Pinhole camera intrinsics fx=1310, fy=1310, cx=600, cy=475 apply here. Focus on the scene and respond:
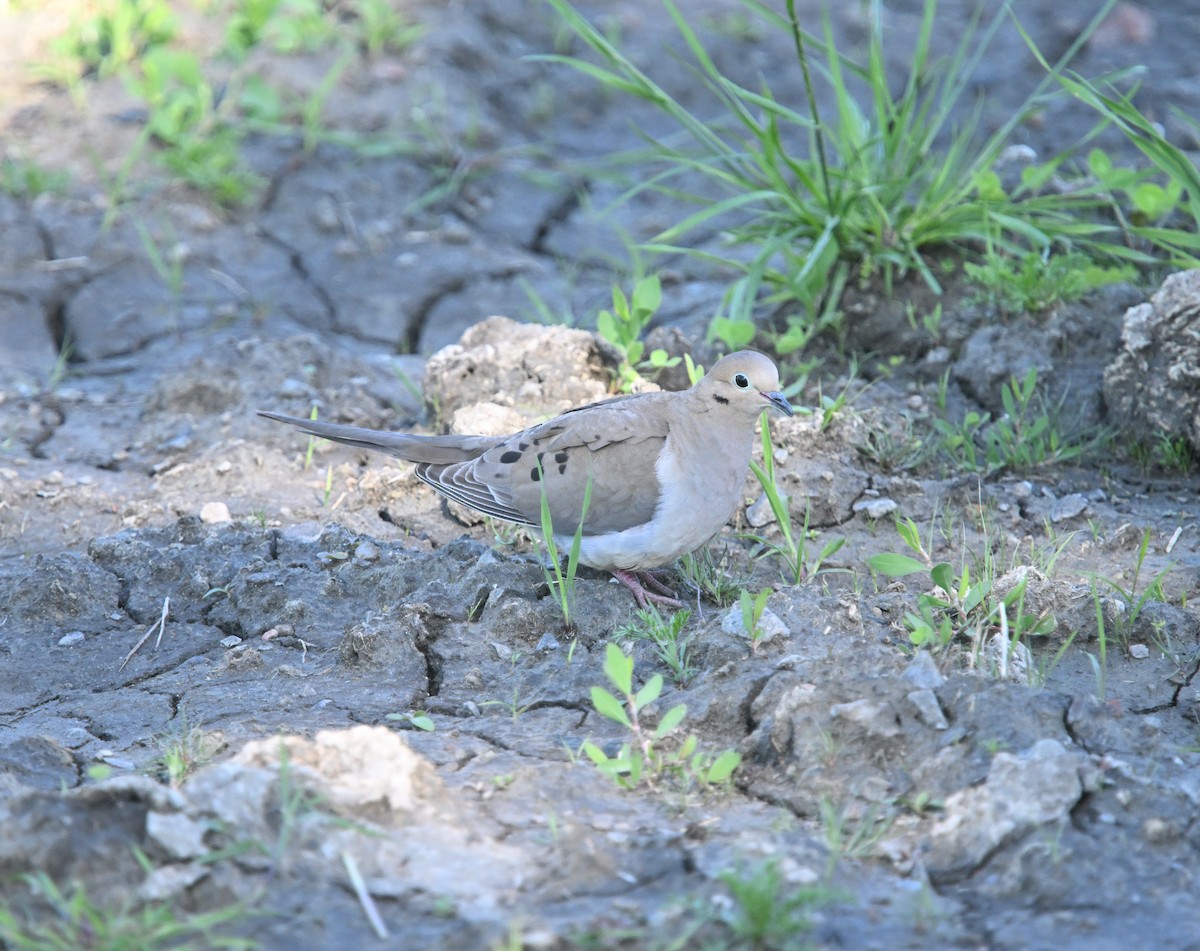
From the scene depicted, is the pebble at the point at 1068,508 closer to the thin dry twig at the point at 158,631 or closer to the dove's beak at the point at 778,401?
the dove's beak at the point at 778,401

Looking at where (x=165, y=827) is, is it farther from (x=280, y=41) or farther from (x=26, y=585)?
(x=280, y=41)

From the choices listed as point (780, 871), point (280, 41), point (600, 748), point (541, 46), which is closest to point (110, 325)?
point (280, 41)

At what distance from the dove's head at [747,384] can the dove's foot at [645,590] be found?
0.53m

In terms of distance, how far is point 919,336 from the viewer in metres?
4.68

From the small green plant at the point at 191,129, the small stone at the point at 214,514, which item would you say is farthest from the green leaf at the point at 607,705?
the small green plant at the point at 191,129

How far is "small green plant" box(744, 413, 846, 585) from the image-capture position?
3.49 m

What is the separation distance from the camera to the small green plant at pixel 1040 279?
4.45 m

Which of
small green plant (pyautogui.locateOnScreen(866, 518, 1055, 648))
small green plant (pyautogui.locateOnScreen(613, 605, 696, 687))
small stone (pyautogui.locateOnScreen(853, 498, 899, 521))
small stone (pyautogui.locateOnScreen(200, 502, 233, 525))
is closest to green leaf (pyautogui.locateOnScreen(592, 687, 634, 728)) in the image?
small green plant (pyautogui.locateOnScreen(613, 605, 696, 687))

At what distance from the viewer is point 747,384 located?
136 inches

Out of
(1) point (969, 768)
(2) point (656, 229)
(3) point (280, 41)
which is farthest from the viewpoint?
(3) point (280, 41)

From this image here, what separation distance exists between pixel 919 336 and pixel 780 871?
278 cm

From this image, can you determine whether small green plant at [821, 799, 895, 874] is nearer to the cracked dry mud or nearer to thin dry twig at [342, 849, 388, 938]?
the cracked dry mud

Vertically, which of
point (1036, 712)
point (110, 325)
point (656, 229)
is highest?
point (1036, 712)

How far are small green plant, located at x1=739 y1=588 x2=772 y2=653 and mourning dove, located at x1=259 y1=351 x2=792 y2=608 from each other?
0.38m
